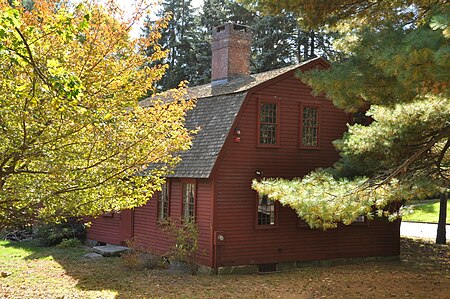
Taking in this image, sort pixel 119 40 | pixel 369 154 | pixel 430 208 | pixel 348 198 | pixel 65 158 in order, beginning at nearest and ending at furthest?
pixel 65 158 → pixel 119 40 → pixel 348 198 → pixel 369 154 → pixel 430 208

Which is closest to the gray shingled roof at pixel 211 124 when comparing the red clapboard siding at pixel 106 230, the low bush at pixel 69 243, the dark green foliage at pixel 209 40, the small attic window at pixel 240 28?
the small attic window at pixel 240 28

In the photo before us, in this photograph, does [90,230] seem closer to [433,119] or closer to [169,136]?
[169,136]

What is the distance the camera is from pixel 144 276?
14.4m

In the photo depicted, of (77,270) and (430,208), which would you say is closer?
(77,270)

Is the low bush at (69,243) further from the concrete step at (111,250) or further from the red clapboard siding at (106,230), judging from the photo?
the concrete step at (111,250)

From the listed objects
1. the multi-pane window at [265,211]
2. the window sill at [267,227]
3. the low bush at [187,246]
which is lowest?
the low bush at [187,246]

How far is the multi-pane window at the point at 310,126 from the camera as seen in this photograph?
54.2 feet

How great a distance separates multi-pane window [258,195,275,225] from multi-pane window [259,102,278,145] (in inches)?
70.4

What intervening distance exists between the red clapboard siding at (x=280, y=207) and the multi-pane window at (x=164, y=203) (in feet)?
9.05

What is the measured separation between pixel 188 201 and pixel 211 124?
8.26ft

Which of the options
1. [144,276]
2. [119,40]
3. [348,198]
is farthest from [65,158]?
[144,276]

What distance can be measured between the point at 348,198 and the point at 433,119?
360cm

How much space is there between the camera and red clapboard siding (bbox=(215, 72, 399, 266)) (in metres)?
14.8

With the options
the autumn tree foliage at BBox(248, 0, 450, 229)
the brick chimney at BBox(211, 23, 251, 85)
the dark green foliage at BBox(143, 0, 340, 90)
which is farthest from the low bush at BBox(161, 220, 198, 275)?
the dark green foliage at BBox(143, 0, 340, 90)
